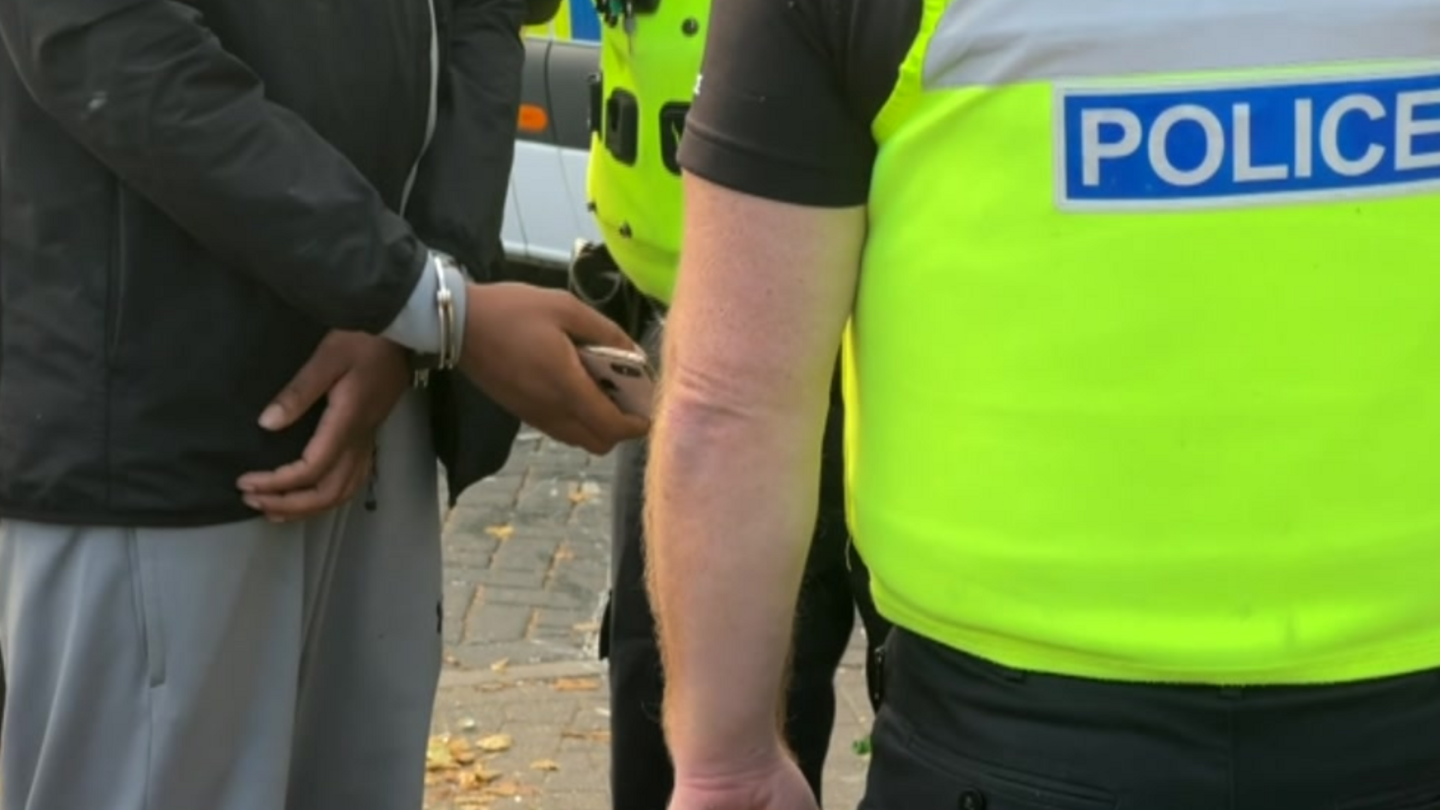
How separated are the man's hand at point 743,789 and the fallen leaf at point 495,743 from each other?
2.77m

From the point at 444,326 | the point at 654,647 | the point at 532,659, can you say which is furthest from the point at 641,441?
the point at 532,659

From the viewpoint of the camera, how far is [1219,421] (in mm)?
1793

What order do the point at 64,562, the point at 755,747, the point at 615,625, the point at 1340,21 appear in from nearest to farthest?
the point at 1340,21, the point at 755,747, the point at 64,562, the point at 615,625

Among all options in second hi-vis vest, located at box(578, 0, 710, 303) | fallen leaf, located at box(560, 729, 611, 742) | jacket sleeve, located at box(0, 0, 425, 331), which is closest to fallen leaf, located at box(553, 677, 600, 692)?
fallen leaf, located at box(560, 729, 611, 742)

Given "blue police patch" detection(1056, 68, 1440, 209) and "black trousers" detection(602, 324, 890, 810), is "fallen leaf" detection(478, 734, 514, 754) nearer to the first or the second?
"black trousers" detection(602, 324, 890, 810)

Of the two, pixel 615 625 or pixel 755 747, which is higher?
pixel 755 747

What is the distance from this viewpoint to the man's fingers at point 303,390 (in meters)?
2.51

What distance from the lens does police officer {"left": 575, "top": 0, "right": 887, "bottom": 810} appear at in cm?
327

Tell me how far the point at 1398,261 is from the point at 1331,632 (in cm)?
29

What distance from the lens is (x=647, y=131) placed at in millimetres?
3305

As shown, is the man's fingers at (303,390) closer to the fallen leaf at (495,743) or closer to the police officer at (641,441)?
the police officer at (641,441)

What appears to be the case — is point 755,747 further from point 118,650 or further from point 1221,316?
point 118,650

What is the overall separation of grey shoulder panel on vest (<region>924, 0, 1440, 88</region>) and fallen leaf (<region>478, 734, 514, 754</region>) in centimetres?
328

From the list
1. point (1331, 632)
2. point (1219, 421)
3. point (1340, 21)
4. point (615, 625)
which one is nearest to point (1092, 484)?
point (1219, 421)
